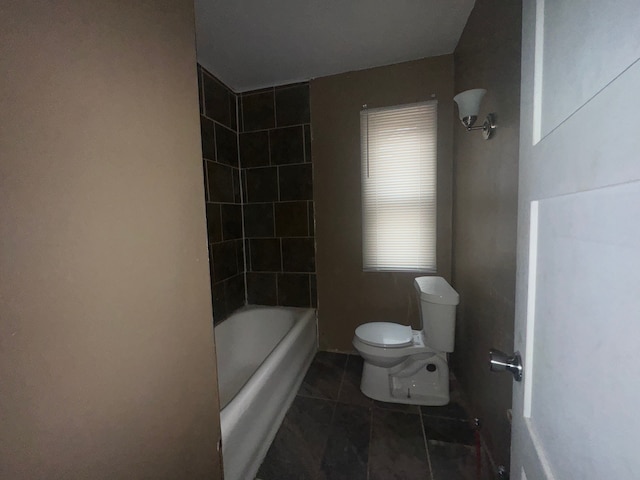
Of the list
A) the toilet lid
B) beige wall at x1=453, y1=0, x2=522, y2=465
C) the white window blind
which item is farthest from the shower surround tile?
beige wall at x1=453, y1=0, x2=522, y2=465

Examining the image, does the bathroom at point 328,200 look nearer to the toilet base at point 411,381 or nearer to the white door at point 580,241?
the toilet base at point 411,381

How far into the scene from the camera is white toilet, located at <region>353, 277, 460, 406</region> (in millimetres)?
1688

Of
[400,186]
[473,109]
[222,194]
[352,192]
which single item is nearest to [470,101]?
[473,109]

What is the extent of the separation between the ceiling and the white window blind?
1.30 ft

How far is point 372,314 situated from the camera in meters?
2.28

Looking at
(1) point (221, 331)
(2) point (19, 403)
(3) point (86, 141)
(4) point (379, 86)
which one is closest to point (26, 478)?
(2) point (19, 403)

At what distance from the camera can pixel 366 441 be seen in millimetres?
1491

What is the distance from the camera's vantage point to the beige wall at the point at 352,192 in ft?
6.61

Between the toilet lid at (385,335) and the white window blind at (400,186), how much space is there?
483 mm

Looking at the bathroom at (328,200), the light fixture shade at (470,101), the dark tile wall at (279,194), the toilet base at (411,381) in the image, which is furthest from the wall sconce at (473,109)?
the toilet base at (411,381)

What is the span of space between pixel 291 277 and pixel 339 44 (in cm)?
185

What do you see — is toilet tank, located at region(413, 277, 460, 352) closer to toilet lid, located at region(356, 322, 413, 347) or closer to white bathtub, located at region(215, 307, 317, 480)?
toilet lid, located at region(356, 322, 413, 347)

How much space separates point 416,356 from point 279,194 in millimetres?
1686

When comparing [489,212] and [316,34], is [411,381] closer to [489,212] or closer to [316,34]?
[489,212]
